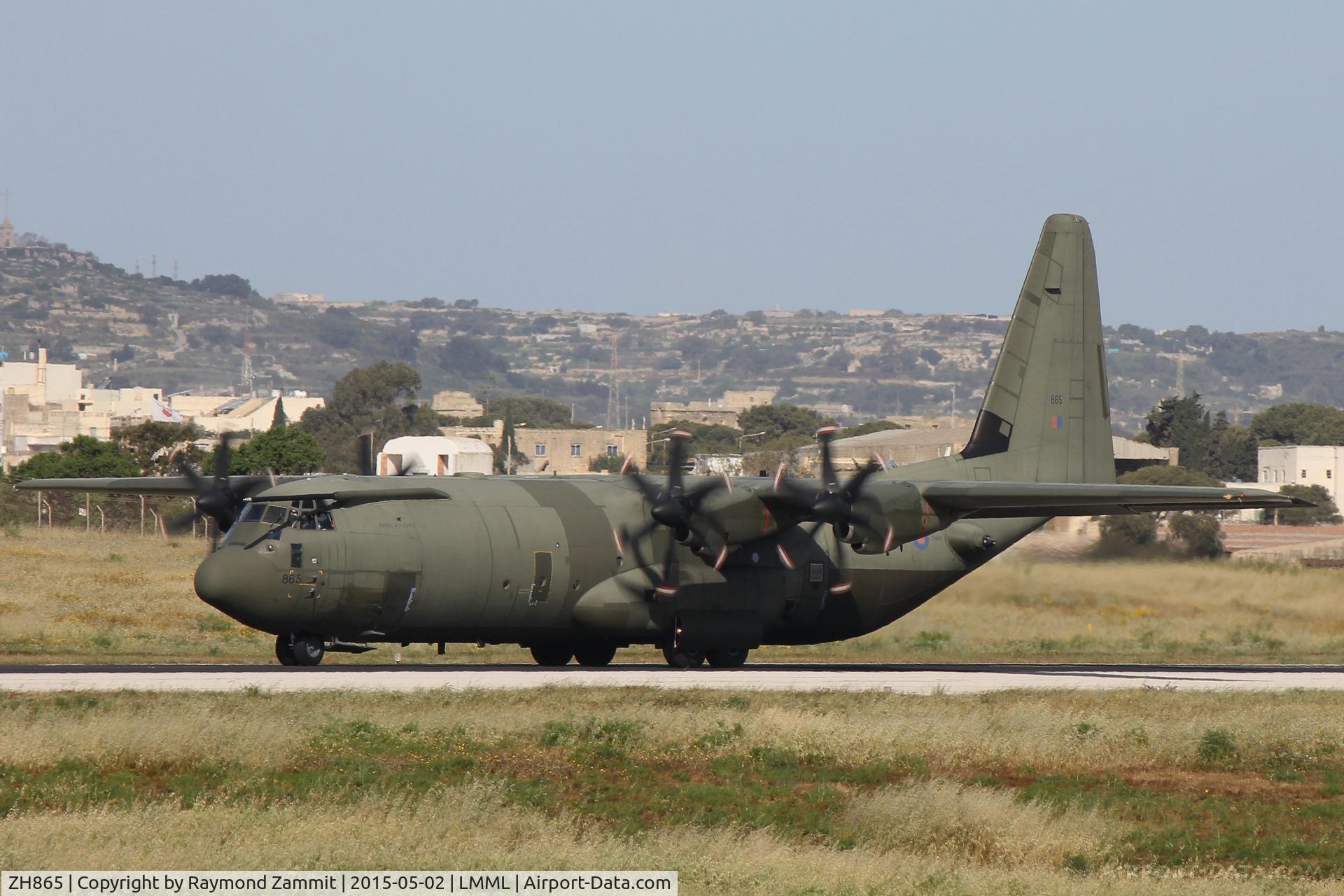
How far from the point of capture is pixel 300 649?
30.4 m

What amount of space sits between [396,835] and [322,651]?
13.9m

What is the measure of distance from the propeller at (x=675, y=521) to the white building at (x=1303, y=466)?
153 meters

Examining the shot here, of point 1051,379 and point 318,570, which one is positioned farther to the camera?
point 1051,379

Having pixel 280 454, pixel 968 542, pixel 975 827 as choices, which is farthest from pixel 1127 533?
pixel 280 454

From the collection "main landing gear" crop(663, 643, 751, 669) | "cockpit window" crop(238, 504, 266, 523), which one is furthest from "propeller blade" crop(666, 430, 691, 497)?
"cockpit window" crop(238, 504, 266, 523)

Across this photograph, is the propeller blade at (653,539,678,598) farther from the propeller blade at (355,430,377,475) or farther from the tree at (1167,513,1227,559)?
the tree at (1167,513,1227,559)

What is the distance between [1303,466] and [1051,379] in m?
147

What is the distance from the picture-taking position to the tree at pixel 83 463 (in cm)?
9938

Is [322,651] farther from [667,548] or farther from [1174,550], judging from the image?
[1174,550]

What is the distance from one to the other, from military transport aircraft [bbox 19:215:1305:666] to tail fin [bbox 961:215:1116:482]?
2.35 ft

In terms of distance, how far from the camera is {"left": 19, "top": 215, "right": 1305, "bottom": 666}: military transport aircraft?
29281 millimetres

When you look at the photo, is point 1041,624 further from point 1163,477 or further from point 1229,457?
point 1229,457

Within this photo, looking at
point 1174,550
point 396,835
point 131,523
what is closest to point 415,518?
point 396,835

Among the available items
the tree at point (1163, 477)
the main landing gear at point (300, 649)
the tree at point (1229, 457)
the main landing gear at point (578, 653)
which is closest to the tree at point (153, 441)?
the tree at point (1163, 477)
